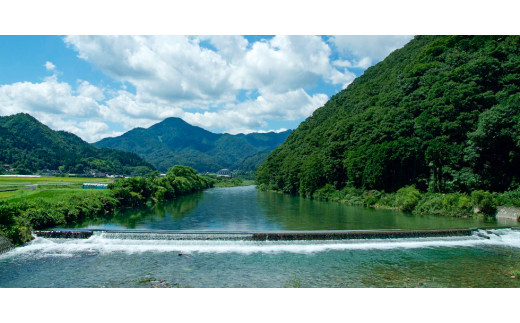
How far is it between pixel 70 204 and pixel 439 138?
157ft

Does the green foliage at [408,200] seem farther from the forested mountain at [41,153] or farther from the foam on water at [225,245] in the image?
the forested mountain at [41,153]

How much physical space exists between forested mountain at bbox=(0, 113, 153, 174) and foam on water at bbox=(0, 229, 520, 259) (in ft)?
318

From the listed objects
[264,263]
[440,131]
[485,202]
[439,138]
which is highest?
[440,131]

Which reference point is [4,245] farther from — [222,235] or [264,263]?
[264,263]

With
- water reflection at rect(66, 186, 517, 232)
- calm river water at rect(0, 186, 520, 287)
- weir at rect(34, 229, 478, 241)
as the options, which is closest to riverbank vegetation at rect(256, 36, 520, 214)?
water reflection at rect(66, 186, 517, 232)

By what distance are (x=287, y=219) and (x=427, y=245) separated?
1483cm

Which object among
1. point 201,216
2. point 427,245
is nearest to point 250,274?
point 427,245

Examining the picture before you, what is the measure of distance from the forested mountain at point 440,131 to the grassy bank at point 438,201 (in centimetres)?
319

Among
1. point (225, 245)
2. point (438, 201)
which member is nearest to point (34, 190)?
point (225, 245)

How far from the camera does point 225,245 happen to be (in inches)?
867

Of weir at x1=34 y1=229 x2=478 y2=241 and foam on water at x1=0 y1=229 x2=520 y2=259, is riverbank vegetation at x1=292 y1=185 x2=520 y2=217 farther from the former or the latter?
weir at x1=34 y1=229 x2=478 y2=241

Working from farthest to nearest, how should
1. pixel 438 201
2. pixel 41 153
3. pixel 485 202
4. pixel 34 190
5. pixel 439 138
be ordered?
pixel 41 153 < pixel 439 138 < pixel 34 190 < pixel 438 201 < pixel 485 202

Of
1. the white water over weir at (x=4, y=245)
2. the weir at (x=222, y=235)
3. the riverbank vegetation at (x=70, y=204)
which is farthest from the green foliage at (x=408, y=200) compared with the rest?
the white water over weir at (x=4, y=245)

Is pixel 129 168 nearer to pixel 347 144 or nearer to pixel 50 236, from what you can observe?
pixel 347 144
